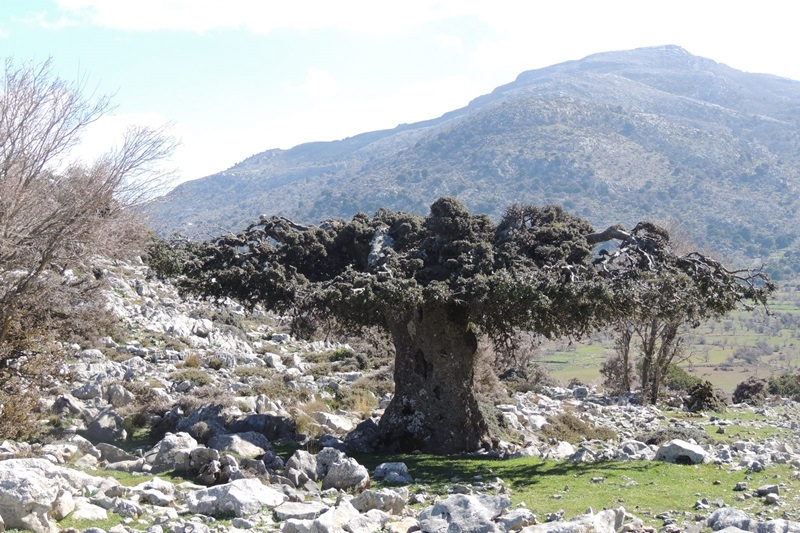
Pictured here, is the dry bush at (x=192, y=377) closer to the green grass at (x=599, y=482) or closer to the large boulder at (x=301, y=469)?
the green grass at (x=599, y=482)

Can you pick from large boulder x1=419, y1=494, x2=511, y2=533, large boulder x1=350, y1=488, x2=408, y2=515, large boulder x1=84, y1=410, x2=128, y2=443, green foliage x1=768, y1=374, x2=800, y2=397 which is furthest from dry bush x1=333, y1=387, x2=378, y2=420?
green foliage x1=768, y1=374, x2=800, y2=397

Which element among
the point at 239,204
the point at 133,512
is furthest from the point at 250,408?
the point at 239,204

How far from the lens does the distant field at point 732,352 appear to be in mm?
57531

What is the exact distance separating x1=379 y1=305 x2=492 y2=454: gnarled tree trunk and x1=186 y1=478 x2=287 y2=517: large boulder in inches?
268

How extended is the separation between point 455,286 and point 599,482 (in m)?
5.11

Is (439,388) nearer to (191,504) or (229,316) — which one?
(191,504)

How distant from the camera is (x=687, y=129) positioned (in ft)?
528

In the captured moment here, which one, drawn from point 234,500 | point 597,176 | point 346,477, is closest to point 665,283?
point 346,477

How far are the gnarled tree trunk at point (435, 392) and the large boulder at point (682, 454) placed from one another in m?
3.89

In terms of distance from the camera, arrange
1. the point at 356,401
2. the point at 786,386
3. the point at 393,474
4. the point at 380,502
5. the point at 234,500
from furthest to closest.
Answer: the point at 786,386, the point at 356,401, the point at 393,474, the point at 380,502, the point at 234,500

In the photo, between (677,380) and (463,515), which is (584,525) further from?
(677,380)

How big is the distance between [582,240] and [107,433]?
38.2 feet

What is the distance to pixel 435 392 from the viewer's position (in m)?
17.4

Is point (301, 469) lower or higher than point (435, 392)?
lower
